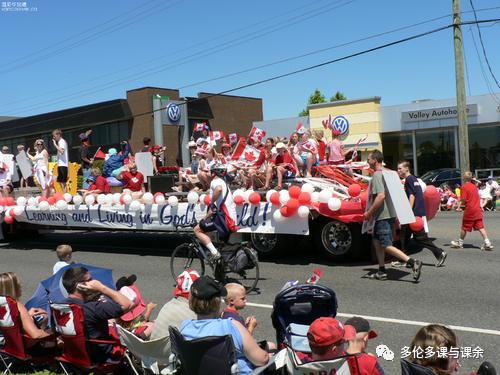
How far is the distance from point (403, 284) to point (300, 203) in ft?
7.76

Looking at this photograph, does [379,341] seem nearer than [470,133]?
Yes

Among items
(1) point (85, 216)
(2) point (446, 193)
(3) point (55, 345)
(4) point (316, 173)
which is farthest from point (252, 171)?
(2) point (446, 193)

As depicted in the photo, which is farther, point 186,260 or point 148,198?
point 148,198

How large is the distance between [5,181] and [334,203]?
10264 mm

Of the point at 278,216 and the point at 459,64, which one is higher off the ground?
the point at 459,64

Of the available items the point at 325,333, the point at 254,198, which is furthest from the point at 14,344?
the point at 254,198

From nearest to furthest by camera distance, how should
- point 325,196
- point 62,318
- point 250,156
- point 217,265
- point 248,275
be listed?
point 62,318 → point 217,265 → point 248,275 → point 325,196 → point 250,156

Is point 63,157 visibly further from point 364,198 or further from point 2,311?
point 2,311

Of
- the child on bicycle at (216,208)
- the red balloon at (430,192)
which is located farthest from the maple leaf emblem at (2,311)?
the red balloon at (430,192)

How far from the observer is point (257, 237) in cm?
980

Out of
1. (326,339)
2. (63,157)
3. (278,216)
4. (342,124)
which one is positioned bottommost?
(326,339)

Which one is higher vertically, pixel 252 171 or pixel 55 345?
pixel 252 171

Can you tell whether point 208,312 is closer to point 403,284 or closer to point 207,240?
point 207,240

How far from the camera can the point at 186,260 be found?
26.6ft
